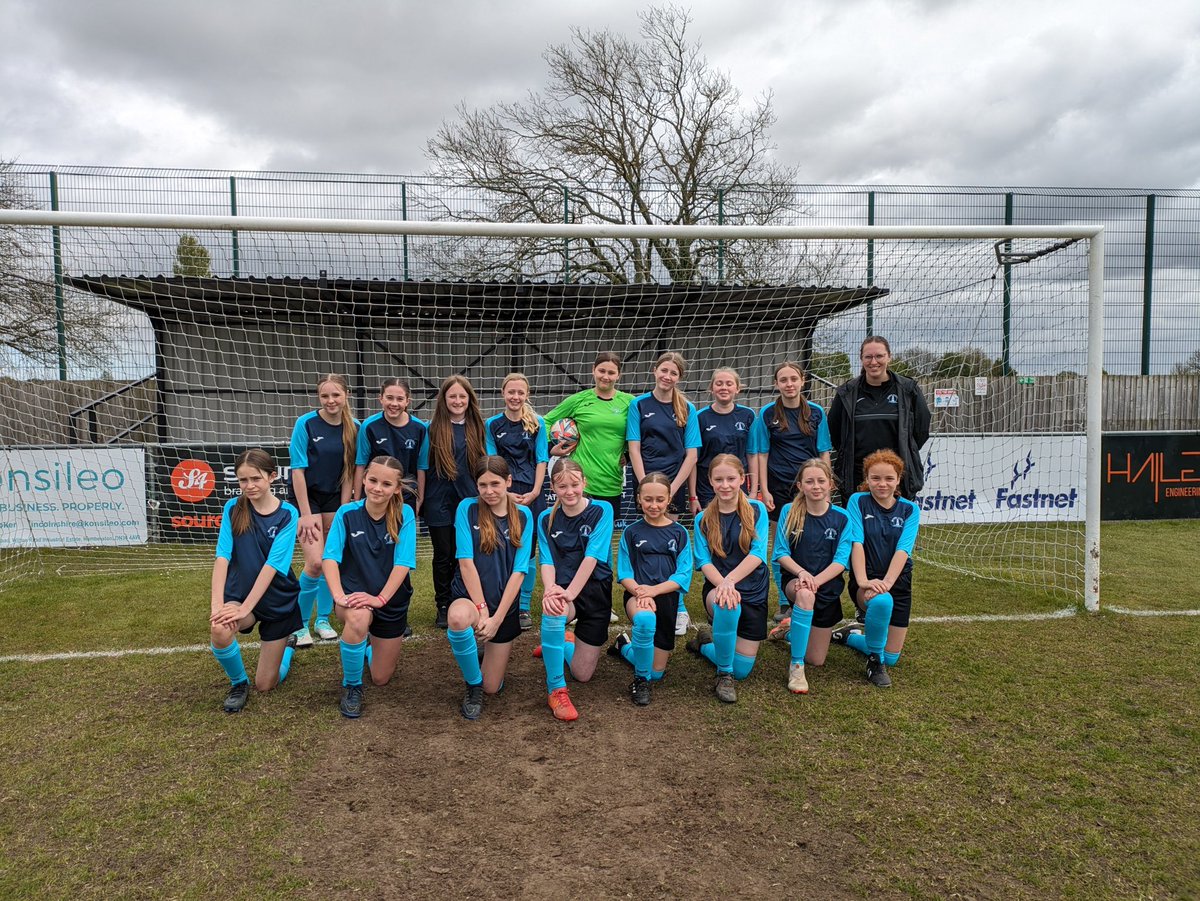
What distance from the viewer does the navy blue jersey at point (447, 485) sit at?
425 cm

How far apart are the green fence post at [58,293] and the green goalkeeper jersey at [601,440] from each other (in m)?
4.64

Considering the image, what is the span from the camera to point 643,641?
10.9 ft

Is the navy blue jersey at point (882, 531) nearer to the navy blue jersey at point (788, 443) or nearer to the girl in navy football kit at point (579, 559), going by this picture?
the navy blue jersey at point (788, 443)

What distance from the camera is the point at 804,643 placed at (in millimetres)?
3537

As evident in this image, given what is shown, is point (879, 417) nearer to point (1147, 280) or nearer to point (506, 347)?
point (506, 347)

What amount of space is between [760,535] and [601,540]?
85 cm

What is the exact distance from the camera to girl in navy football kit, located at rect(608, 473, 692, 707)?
3.35 m

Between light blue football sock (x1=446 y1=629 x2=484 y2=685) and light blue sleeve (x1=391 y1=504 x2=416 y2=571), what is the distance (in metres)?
0.42

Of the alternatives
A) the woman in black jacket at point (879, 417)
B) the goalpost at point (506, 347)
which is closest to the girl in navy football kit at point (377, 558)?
the goalpost at point (506, 347)

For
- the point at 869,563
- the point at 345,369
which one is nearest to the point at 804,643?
the point at 869,563

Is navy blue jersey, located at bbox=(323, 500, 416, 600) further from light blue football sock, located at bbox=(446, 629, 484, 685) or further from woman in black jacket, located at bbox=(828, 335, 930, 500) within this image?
woman in black jacket, located at bbox=(828, 335, 930, 500)

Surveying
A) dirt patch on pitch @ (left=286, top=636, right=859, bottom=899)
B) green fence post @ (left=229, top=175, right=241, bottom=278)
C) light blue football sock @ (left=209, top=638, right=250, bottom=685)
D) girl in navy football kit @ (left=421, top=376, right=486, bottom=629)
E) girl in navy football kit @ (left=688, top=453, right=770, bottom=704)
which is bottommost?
dirt patch on pitch @ (left=286, top=636, right=859, bottom=899)

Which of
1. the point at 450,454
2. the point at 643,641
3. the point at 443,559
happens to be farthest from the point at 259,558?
the point at 643,641

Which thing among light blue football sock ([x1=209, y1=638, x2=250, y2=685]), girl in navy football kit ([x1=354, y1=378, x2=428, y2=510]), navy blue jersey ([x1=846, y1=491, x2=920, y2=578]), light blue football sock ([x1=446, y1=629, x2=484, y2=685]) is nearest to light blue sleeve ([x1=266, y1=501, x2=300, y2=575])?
light blue football sock ([x1=209, y1=638, x2=250, y2=685])
